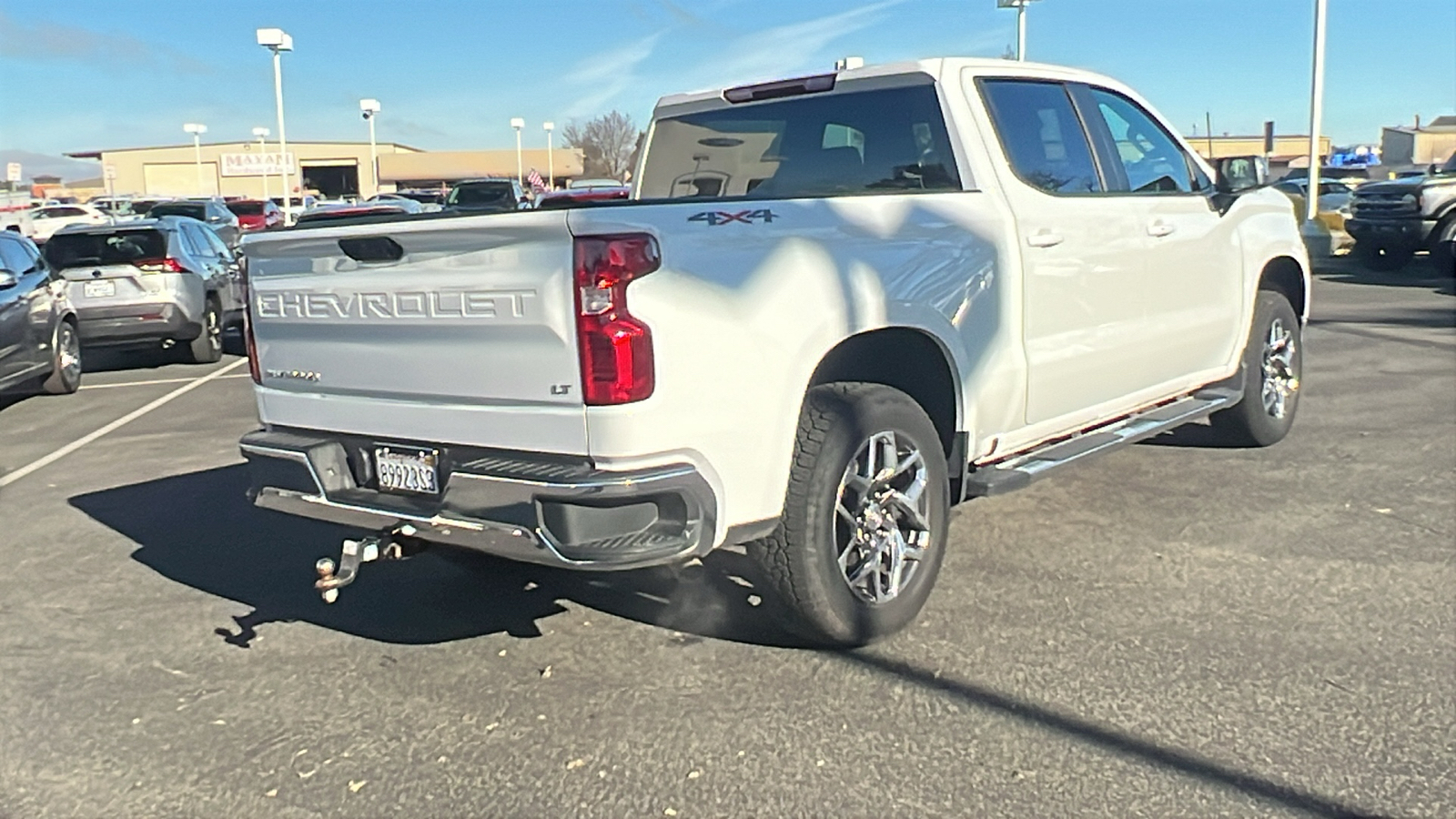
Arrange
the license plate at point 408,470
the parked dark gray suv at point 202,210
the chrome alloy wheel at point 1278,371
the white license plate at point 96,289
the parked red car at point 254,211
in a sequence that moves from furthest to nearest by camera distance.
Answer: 1. the parked red car at point 254,211
2. the parked dark gray suv at point 202,210
3. the white license plate at point 96,289
4. the chrome alloy wheel at point 1278,371
5. the license plate at point 408,470

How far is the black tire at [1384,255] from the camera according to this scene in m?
17.9

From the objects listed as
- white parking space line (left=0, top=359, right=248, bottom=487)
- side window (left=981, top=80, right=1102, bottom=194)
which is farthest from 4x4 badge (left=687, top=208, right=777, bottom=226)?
white parking space line (left=0, top=359, right=248, bottom=487)

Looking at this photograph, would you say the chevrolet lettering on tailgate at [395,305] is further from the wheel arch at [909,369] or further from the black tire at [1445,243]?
the black tire at [1445,243]

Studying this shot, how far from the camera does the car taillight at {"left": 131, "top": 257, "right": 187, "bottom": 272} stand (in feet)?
40.1

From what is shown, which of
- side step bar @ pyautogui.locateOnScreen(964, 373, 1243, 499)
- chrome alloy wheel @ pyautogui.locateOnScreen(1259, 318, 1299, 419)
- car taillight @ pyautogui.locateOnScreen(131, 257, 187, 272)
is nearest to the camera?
side step bar @ pyautogui.locateOnScreen(964, 373, 1243, 499)

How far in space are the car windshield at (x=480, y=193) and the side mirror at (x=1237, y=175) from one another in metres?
17.3

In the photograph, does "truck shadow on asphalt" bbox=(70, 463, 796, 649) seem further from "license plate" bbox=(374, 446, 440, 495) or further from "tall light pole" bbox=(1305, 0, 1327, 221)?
"tall light pole" bbox=(1305, 0, 1327, 221)

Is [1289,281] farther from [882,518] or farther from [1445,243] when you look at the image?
[1445,243]

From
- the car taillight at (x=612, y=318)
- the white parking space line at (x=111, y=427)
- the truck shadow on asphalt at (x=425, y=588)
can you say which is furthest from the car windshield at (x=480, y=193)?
the car taillight at (x=612, y=318)

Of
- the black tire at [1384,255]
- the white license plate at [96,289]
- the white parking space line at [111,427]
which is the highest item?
the white license plate at [96,289]

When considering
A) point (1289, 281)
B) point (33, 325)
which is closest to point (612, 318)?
point (1289, 281)

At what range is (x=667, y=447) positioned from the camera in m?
3.57

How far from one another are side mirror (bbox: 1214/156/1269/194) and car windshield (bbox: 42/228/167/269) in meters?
9.99

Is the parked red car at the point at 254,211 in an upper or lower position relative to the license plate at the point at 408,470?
upper
